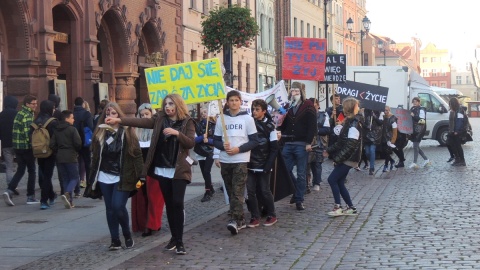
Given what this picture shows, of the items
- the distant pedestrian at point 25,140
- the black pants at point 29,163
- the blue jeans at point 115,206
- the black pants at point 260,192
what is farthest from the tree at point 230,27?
the blue jeans at point 115,206

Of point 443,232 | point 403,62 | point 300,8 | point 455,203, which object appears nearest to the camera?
point 443,232

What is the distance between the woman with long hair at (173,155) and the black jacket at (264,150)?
2068 mm

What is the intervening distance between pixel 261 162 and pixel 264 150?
17 centimetres

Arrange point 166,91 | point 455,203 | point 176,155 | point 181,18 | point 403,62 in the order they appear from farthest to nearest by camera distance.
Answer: point 403,62, point 181,18, point 455,203, point 166,91, point 176,155

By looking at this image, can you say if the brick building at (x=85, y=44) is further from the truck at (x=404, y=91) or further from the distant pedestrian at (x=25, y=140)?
the distant pedestrian at (x=25, y=140)

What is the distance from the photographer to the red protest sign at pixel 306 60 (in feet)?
71.4

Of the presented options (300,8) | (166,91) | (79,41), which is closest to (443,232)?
(166,91)

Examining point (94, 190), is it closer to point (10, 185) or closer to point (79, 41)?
point (10, 185)

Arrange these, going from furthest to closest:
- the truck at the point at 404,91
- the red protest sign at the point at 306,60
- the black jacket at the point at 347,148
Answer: the truck at the point at 404,91 → the red protest sign at the point at 306,60 → the black jacket at the point at 347,148

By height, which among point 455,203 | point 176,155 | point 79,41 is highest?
point 79,41

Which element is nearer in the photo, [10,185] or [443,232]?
[443,232]

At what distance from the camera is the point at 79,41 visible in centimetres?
2670

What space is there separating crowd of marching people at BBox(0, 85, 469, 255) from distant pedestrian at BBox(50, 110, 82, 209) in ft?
0.05

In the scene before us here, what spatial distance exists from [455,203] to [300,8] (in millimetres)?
50511
